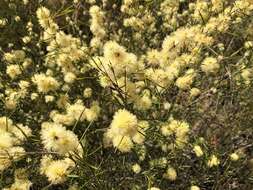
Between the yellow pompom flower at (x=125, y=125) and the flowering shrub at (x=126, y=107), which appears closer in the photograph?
the yellow pompom flower at (x=125, y=125)

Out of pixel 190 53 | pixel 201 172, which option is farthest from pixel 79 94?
pixel 201 172

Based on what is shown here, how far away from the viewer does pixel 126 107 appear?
83.4 inches

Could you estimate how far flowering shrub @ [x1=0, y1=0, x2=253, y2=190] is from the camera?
198 cm

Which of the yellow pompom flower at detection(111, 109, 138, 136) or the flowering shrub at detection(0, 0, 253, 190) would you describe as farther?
the flowering shrub at detection(0, 0, 253, 190)

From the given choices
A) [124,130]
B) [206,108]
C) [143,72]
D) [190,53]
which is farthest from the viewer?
[206,108]

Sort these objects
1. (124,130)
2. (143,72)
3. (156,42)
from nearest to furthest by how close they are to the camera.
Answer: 1. (124,130)
2. (143,72)
3. (156,42)

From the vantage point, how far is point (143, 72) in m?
2.31

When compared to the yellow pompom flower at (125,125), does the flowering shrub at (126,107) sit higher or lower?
higher

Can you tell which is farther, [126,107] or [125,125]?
[126,107]

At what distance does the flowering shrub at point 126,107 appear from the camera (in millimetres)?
1984

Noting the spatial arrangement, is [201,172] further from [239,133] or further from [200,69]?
[200,69]

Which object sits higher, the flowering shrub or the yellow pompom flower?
the flowering shrub

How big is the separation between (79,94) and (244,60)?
1211mm

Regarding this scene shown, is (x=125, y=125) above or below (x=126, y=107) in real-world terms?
below
